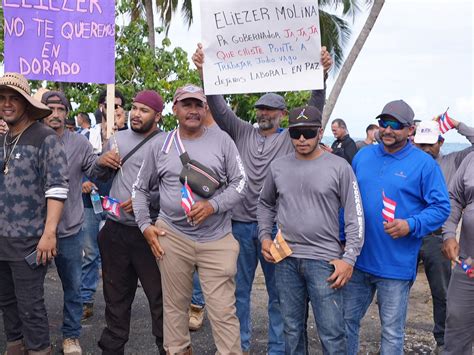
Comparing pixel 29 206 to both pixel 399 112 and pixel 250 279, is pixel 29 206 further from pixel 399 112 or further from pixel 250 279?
pixel 399 112

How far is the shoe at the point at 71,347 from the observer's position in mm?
5258

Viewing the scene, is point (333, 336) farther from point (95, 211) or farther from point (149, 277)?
point (95, 211)

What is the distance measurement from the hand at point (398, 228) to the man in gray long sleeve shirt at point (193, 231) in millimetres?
1074

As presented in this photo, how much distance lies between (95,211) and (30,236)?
2126 millimetres

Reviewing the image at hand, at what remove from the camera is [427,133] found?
5820 mm

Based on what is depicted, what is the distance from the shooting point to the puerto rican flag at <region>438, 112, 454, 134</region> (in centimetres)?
640

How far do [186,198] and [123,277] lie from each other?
0.98 metres

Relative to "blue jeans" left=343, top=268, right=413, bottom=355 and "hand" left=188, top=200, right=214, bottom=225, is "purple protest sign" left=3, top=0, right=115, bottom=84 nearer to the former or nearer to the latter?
"hand" left=188, top=200, right=214, bottom=225

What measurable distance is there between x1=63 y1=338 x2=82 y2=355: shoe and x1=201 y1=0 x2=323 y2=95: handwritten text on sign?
2415mm

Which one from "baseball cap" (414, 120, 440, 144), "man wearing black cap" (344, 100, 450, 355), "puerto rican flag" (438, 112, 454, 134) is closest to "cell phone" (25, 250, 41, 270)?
"man wearing black cap" (344, 100, 450, 355)

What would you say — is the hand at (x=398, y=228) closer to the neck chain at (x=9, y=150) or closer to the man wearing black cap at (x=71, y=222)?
the man wearing black cap at (x=71, y=222)

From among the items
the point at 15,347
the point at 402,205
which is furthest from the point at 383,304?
the point at 15,347

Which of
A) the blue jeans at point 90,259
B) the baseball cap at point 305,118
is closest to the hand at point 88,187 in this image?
the blue jeans at point 90,259

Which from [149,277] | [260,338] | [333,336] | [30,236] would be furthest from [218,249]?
[260,338]
